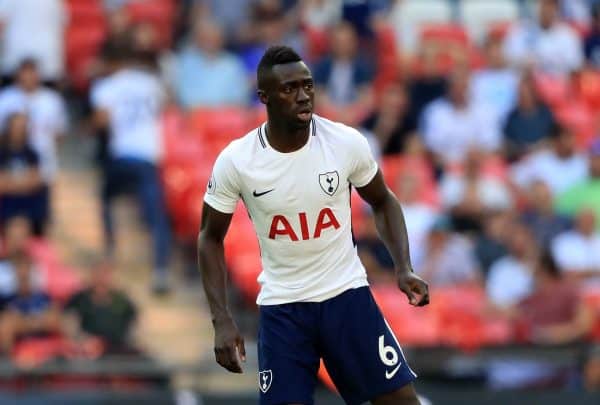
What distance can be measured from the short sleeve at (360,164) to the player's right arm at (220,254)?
56cm

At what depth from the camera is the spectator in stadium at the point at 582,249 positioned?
1364cm

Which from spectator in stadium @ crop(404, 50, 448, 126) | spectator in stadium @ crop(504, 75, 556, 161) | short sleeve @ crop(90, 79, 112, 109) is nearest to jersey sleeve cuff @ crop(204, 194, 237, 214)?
short sleeve @ crop(90, 79, 112, 109)

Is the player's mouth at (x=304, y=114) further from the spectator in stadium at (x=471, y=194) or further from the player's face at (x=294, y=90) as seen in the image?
the spectator in stadium at (x=471, y=194)

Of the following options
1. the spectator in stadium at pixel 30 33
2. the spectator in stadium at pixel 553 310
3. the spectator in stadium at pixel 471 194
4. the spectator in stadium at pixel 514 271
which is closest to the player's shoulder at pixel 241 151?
the spectator in stadium at pixel 553 310

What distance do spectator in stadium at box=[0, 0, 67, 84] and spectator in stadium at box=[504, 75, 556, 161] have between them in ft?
14.7

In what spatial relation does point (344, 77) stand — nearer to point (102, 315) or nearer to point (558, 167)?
point (558, 167)

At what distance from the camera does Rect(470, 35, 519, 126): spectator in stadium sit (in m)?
15.9

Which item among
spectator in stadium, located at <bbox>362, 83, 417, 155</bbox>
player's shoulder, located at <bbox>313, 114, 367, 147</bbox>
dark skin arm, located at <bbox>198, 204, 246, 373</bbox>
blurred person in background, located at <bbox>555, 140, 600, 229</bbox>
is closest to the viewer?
dark skin arm, located at <bbox>198, 204, 246, 373</bbox>

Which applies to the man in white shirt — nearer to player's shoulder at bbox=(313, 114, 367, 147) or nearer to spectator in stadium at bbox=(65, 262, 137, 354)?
player's shoulder at bbox=(313, 114, 367, 147)

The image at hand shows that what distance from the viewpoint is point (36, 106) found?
46.4 ft

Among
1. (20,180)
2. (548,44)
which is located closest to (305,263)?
(20,180)

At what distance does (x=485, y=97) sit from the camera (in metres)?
16.1

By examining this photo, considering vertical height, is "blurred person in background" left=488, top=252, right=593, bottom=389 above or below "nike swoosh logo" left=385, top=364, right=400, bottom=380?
below

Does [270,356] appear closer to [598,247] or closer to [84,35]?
[598,247]
